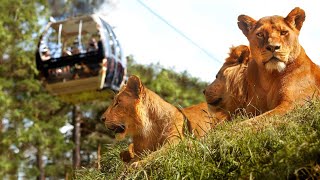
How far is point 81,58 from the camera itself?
20.2 m

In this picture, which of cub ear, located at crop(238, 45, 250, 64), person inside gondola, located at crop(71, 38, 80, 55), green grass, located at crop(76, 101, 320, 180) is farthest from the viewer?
person inside gondola, located at crop(71, 38, 80, 55)

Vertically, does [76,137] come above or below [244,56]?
below

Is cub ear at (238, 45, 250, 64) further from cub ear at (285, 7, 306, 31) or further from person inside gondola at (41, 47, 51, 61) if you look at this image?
person inside gondola at (41, 47, 51, 61)

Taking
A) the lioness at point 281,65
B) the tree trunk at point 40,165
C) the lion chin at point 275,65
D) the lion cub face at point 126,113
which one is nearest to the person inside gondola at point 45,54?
the tree trunk at point 40,165

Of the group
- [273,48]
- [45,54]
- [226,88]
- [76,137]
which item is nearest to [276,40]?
[273,48]

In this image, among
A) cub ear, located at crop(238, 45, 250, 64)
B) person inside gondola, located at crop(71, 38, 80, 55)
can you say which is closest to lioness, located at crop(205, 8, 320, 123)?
cub ear, located at crop(238, 45, 250, 64)

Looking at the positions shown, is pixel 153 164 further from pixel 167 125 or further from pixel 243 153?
pixel 167 125

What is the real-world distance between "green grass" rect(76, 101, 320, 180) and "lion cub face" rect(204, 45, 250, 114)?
2.35 ft

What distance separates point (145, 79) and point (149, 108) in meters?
20.8

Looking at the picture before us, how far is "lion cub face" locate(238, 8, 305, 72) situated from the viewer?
450 centimetres

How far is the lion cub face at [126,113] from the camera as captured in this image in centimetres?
543

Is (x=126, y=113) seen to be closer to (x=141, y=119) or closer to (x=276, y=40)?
(x=141, y=119)

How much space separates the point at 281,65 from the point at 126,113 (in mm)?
1407

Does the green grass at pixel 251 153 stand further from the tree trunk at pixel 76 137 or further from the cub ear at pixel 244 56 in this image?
the tree trunk at pixel 76 137
